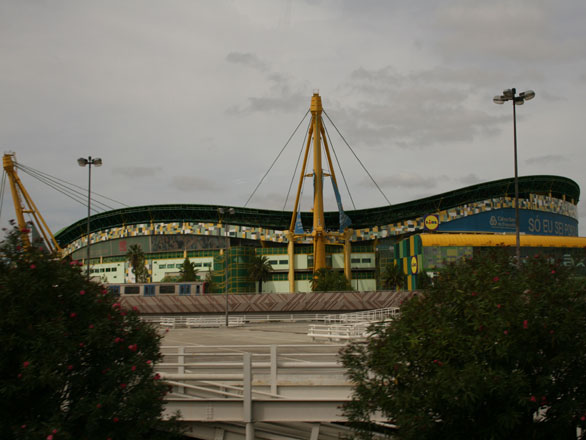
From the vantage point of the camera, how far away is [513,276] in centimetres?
988

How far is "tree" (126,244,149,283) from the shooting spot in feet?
407

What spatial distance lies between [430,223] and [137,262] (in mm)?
59857

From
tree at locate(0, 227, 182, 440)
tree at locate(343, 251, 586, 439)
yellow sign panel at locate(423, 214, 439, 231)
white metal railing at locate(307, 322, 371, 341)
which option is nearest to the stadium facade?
yellow sign panel at locate(423, 214, 439, 231)

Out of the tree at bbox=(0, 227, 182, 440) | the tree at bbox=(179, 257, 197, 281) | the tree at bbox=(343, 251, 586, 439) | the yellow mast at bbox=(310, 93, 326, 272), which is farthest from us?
the tree at bbox=(179, 257, 197, 281)

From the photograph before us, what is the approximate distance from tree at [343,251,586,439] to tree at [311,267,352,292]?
86246mm

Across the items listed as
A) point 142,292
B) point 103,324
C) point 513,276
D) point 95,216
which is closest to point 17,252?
point 103,324

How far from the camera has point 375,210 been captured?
13000cm

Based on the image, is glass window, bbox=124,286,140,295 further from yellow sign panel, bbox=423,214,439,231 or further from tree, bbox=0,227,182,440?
tree, bbox=0,227,182,440

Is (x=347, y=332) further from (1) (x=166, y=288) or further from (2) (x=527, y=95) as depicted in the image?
(1) (x=166, y=288)

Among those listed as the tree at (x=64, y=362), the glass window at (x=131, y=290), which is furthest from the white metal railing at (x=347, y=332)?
the glass window at (x=131, y=290)

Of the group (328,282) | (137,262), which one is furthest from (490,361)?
(137,262)

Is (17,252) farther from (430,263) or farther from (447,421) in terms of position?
(430,263)

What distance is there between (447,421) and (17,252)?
23.6 ft

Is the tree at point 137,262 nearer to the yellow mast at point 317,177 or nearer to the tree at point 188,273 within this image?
the tree at point 188,273
